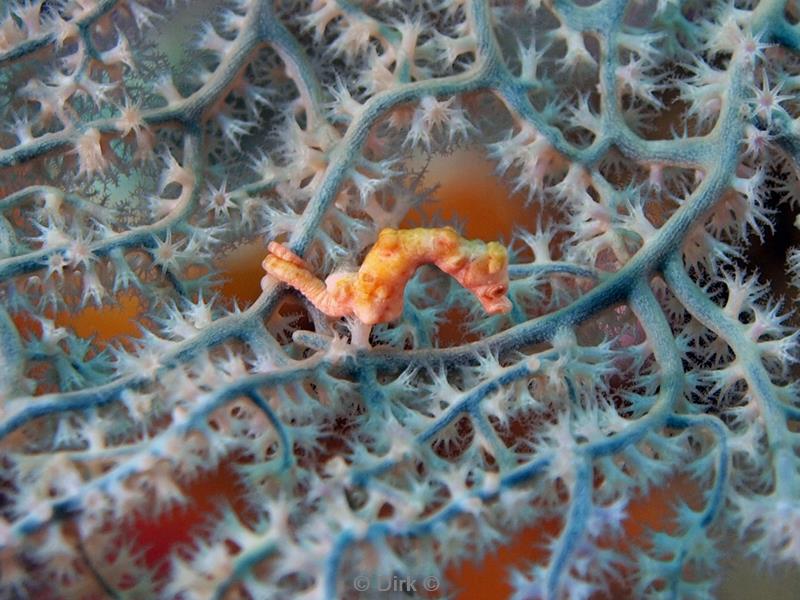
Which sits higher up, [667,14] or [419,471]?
[667,14]

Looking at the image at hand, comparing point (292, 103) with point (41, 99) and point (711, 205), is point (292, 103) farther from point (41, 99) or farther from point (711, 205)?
point (711, 205)

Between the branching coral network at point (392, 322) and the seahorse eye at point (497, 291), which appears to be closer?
the branching coral network at point (392, 322)

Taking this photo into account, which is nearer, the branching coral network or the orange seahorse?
the branching coral network

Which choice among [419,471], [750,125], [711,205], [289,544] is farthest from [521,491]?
[750,125]

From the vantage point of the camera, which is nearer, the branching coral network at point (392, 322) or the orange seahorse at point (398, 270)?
the branching coral network at point (392, 322)

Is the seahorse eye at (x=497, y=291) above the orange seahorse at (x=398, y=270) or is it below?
below
